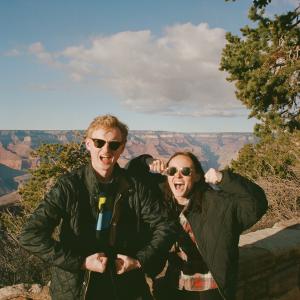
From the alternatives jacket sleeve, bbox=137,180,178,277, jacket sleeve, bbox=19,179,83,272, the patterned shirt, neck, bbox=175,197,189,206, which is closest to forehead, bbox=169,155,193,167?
neck, bbox=175,197,189,206

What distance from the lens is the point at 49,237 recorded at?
70.3 inches

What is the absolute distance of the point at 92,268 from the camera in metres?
1.78

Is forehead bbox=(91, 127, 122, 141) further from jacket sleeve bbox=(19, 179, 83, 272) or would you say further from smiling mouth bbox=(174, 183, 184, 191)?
smiling mouth bbox=(174, 183, 184, 191)

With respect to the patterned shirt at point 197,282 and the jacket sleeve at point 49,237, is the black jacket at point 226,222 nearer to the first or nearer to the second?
the patterned shirt at point 197,282

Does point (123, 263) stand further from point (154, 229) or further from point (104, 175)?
point (104, 175)

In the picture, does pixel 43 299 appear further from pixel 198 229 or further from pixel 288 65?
pixel 288 65

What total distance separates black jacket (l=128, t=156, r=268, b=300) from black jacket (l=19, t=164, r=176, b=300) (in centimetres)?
32

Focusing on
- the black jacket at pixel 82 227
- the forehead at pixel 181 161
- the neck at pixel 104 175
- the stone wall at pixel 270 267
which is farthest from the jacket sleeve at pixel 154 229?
the stone wall at pixel 270 267

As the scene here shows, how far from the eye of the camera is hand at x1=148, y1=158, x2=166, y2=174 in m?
2.50

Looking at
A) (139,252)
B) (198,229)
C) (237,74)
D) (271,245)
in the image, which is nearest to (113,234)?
(139,252)

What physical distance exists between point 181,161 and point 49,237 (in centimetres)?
110

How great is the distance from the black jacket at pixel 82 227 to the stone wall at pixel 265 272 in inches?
44.4

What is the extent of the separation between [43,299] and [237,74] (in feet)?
28.2

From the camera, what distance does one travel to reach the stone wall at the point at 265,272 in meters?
2.79
